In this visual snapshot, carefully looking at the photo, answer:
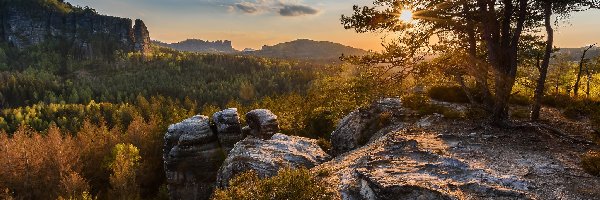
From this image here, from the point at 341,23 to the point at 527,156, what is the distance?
10.4m

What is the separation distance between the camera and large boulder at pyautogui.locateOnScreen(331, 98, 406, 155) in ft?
82.2

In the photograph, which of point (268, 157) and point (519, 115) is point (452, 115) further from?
point (268, 157)

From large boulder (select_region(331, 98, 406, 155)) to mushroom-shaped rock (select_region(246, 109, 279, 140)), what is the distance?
31.4ft

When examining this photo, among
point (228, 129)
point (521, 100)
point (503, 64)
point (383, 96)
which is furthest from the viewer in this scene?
point (228, 129)

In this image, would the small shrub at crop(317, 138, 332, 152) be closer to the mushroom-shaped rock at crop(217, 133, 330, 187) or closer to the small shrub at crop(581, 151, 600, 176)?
the mushroom-shaped rock at crop(217, 133, 330, 187)

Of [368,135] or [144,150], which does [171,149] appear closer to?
[368,135]

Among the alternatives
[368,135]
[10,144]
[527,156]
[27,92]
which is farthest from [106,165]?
[27,92]

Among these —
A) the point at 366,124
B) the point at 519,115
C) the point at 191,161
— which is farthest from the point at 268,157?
the point at 191,161

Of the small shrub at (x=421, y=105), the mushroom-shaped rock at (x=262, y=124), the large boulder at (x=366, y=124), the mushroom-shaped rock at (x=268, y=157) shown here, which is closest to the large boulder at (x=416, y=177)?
the mushroom-shaped rock at (x=268, y=157)

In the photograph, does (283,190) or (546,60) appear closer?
(283,190)

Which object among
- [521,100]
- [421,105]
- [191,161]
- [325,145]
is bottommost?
[191,161]

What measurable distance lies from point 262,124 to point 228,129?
3927 millimetres

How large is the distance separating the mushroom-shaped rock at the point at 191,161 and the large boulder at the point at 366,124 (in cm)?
1395

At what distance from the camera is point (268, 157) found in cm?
2133
